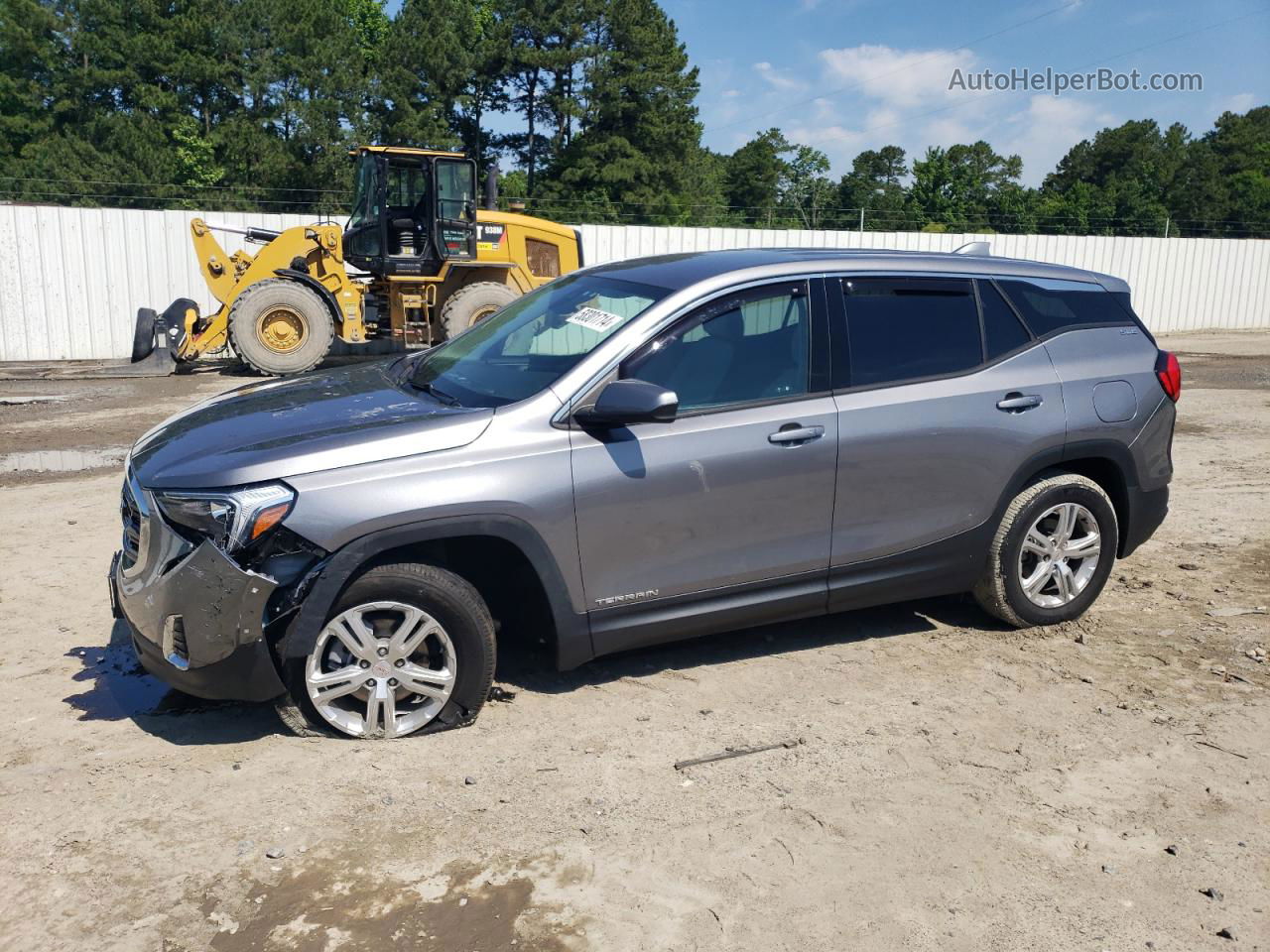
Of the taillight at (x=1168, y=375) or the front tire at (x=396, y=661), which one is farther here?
the taillight at (x=1168, y=375)

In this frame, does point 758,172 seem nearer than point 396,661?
No

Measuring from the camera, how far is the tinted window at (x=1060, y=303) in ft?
17.4

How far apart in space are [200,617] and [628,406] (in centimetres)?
166

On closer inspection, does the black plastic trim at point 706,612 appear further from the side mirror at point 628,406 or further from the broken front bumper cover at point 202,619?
the broken front bumper cover at point 202,619

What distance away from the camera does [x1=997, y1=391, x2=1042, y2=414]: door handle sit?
16.5 feet

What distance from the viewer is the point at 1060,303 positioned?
5418 mm

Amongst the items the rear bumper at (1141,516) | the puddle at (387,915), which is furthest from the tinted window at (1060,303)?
the puddle at (387,915)

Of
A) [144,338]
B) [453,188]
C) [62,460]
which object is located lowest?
[62,460]

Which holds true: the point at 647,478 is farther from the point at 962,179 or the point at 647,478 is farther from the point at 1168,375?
the point at 962,179

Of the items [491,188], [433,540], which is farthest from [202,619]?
[491,188]

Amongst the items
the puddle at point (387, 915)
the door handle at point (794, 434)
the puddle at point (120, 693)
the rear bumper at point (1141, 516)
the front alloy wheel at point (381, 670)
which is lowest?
the puddle at point (387, 915)

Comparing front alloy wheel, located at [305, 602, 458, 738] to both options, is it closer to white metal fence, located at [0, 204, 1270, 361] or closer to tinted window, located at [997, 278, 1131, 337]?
tinted window, located at [997, 278, 1131, 337]

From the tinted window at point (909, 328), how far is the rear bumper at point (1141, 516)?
1.17 metres

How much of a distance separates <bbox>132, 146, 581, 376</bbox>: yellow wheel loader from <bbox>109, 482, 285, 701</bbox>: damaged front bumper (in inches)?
427
